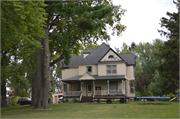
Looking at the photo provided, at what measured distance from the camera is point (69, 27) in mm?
23875

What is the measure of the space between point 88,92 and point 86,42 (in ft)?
50.6

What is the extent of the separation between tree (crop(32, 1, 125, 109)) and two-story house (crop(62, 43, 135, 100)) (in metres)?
12.0

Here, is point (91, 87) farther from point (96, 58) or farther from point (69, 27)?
point (69, 27)

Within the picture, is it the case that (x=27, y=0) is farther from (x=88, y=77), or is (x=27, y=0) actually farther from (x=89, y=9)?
(x=88, y=77)

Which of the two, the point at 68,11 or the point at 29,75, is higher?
the point at 68,11

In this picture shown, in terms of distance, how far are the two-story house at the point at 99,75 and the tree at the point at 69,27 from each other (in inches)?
473

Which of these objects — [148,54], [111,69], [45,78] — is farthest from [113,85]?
[148,54]

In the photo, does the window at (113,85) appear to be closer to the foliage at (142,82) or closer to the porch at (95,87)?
the porch at (95,87)

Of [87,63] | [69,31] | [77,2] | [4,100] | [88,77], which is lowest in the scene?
[4,100]

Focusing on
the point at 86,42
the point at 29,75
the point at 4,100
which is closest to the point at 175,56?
the point at 86,42

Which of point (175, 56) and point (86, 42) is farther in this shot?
point (175, 56)

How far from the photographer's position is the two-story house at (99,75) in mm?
35969

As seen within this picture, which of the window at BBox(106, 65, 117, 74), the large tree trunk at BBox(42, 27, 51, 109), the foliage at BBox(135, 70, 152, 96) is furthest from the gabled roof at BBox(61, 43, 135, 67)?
the large tree trunk at BBox(42, 27, 51, 109)

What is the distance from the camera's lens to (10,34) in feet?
46.8
